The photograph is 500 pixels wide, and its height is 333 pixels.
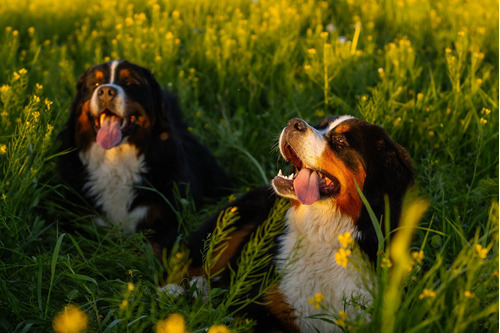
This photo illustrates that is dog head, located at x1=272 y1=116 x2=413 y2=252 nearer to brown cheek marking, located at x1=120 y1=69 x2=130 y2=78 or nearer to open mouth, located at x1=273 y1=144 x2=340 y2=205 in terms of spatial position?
open mouth, located at x1=273 y1=144 x2=340 y2=205

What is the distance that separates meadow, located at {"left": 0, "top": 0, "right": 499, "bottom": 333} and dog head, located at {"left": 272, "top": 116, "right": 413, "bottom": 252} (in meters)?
0.17

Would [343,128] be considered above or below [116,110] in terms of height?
above

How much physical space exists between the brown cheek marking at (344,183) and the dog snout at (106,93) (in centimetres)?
157

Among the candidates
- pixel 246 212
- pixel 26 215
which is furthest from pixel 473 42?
pixel 26 215

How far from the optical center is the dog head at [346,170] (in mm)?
2729

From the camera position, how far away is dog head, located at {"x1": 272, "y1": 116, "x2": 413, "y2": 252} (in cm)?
273

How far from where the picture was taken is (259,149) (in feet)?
15.1

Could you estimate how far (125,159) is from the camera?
394 centimetres

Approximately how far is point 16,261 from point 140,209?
1167mm

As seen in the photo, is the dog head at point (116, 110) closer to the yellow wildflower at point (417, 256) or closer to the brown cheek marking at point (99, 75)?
the brown cheek marking at point (99, 75)

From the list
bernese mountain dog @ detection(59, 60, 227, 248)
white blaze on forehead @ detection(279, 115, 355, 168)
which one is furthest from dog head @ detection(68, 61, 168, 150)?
white blaze on forehead @ detection(279, 115, 355, 168)

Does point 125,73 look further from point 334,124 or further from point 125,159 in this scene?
point 334,124

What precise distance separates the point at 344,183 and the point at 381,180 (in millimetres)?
172

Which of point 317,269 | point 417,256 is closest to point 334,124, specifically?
point 317,269
